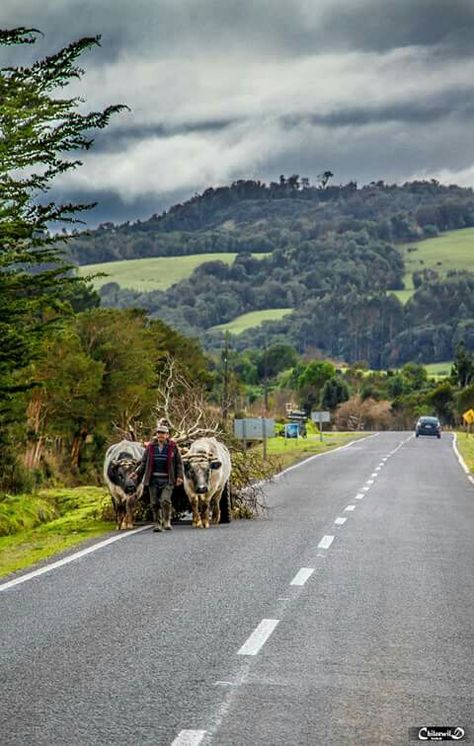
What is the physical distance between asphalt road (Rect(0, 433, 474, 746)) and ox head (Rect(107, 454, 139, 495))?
0.93 metres

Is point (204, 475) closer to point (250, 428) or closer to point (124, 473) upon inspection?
point (124, 473)

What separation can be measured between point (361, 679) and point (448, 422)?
396ft

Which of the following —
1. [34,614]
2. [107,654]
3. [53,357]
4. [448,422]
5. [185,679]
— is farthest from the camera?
[448,422]

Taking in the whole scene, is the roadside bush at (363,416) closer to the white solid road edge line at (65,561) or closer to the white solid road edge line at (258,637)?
the white solid road edge line at (65,561)

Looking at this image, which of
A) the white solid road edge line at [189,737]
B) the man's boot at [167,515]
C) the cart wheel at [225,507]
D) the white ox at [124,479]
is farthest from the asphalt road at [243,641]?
the cart wheel at [225,507]

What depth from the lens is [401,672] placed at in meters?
8.28

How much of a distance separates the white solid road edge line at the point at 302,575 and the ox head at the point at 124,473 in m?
4.99

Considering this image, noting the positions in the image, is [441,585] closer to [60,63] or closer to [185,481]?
[185,481]

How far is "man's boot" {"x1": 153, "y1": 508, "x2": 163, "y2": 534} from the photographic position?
59.8 feet

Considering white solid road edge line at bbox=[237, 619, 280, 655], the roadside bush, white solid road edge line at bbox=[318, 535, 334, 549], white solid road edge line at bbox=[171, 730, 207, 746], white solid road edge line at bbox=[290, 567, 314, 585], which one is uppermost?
the roadside bush

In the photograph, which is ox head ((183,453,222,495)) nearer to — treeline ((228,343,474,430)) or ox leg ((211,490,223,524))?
ox leg ((211,490,223,524))

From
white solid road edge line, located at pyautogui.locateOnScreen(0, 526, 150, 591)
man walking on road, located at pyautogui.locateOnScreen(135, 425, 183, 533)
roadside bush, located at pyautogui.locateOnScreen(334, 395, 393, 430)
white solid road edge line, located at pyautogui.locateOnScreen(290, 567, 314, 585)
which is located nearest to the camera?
white solid road edge line, located at pyautogui.locateOnScreen(290, 567, 314, 585)

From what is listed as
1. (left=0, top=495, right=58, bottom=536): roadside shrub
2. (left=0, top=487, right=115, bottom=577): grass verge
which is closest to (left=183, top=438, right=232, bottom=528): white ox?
(left=0, top=487, right=115, bottom=577): grass verge

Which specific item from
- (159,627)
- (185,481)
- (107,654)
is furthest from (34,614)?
(185,481)
